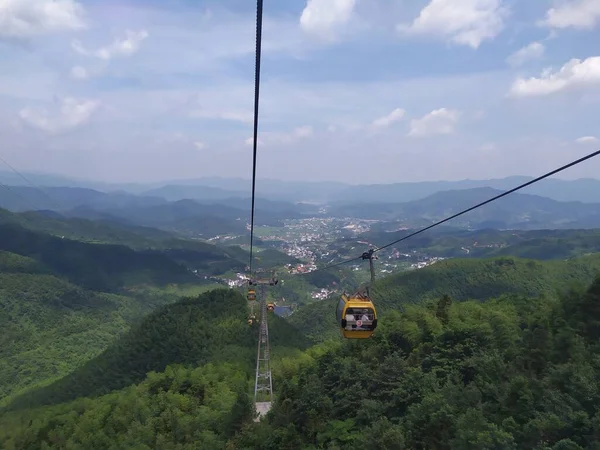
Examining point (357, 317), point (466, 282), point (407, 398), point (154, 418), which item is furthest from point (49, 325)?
point (357, 317)

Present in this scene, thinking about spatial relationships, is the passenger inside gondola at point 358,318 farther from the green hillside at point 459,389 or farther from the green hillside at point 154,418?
the green hillside at point 154,418

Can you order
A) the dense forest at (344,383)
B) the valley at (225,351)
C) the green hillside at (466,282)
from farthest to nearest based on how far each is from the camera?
the green hillside at (466,282), the valley at (225,351), the dense forest at (344,383)

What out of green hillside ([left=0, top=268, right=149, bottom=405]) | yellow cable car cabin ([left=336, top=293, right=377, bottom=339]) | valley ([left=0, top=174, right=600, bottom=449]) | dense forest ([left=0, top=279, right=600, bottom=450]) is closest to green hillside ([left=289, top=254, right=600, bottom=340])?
valley ([left=0, top=174, right=600, bottom=449])

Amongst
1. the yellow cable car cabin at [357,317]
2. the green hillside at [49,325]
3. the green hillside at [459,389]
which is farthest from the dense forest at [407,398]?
the green hillside at [49,325]

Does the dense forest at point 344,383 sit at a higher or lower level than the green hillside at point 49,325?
higher

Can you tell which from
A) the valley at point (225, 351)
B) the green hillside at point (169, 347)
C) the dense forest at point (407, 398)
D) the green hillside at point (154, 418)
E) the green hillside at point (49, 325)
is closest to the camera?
the dense forest at point (407, 398)

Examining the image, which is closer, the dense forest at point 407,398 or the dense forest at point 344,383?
the dense forest at point 407,398

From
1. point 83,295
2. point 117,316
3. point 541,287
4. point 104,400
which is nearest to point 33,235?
point 83,295

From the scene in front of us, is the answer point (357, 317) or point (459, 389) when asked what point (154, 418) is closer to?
point (459, 389)
